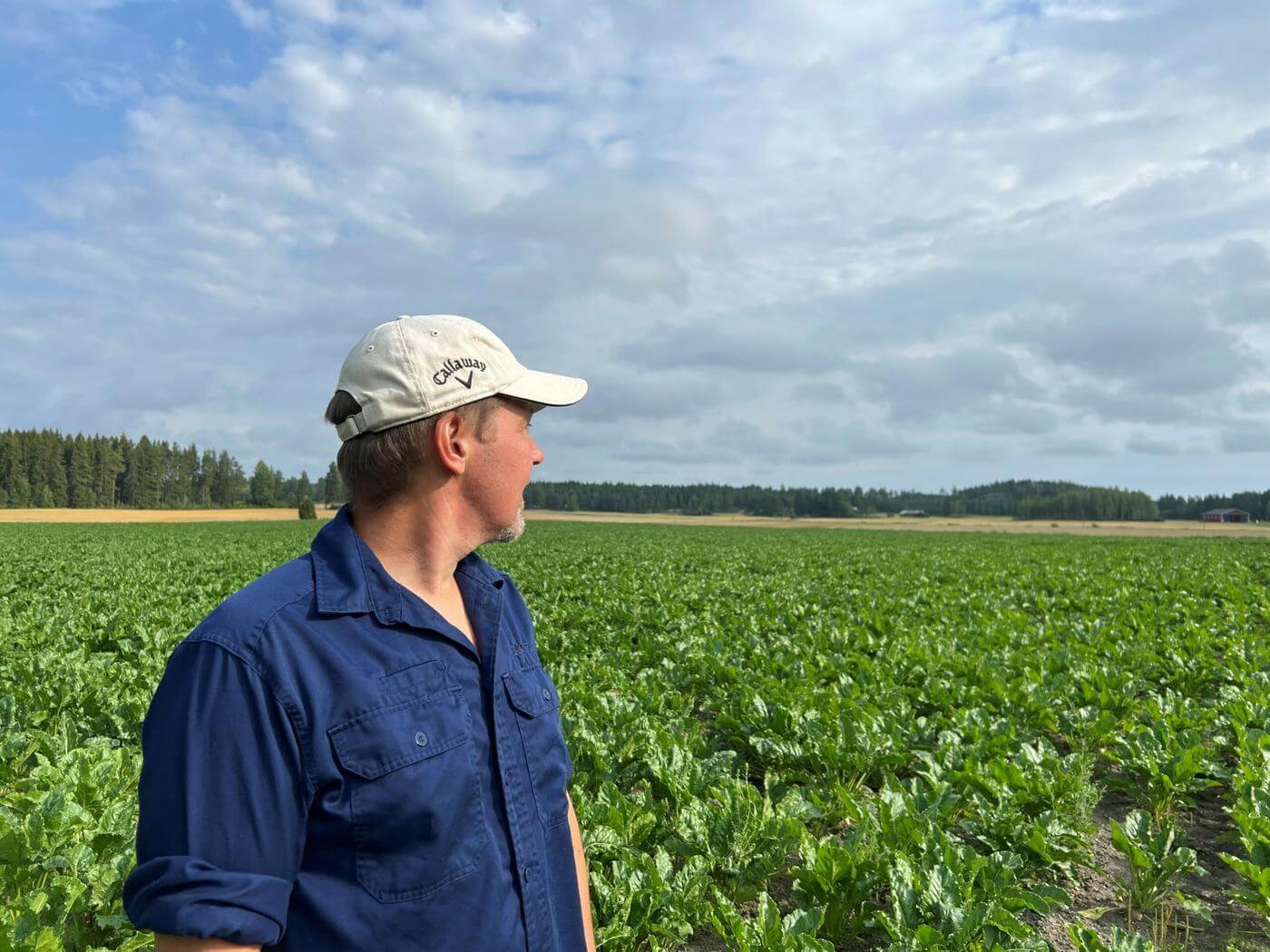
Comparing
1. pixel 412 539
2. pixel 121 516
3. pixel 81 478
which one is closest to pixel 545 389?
pixel 412 539

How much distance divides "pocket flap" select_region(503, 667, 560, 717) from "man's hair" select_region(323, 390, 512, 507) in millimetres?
621

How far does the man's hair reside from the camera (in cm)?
202

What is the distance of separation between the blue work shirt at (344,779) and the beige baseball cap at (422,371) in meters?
0.34

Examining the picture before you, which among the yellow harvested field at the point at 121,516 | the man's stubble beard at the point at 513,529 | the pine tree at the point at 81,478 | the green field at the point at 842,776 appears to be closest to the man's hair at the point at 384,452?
the man's stubble beard at the point at 513,529

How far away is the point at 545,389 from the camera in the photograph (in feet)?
7.48

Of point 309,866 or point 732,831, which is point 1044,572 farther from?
point 309,866

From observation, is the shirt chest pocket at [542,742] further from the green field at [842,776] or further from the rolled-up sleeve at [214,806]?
the green field at [842,776]

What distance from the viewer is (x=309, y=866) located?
1.75 meters

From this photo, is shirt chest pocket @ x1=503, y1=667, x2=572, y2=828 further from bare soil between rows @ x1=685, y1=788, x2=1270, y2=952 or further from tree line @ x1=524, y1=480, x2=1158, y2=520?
tree line @ x1=524, y1=480, x2=1158, y2=520

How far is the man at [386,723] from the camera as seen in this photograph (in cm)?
156

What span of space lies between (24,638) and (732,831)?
1106cm

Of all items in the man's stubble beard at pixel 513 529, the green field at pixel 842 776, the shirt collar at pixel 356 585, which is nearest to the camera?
the shirt collar at pixel 356 585

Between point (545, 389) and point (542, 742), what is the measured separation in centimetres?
102

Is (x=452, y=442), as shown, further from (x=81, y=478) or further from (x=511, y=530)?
(x=81, y=478)
